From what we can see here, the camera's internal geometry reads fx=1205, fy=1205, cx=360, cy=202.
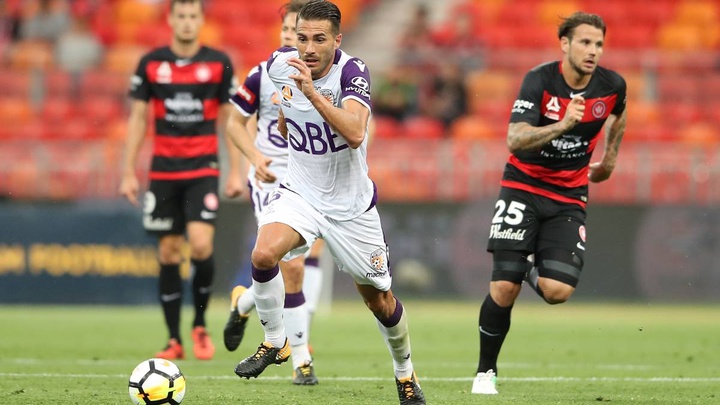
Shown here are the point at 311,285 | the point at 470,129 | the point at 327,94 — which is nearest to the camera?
the point at 327,94

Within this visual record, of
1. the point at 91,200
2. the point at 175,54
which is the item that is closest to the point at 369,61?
the point at 91,200

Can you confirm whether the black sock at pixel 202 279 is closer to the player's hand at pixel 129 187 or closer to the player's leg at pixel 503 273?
the player's hand at pixel 129 187

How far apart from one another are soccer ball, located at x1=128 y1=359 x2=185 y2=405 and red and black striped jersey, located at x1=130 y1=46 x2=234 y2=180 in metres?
3.54

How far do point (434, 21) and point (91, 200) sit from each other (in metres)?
7.86

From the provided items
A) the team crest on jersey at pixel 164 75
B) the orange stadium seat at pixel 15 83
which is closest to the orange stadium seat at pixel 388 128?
the orange stadium seat at pixel 15 83

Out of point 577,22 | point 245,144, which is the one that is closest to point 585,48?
point 577,22

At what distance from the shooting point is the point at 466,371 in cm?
904

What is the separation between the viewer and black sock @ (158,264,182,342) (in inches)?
384

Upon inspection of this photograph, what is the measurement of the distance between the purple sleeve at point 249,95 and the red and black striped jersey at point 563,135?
1.76 metres

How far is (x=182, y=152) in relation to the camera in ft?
32.1

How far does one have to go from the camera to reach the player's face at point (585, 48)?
24.9 feet

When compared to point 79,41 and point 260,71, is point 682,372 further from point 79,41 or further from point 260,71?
point 79,41

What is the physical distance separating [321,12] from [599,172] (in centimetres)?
259

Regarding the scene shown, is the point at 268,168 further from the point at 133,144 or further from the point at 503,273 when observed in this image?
the point at 133,144
